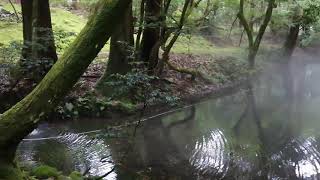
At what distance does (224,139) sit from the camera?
13.6m

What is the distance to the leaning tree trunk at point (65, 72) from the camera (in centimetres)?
552

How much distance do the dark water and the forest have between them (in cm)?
4

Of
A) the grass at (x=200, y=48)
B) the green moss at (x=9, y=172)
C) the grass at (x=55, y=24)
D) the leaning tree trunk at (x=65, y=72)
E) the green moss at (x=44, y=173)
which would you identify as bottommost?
the grass at (x=200, y=48)

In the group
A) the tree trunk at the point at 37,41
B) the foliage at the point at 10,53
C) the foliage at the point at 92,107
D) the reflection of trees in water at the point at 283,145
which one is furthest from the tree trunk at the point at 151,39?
the foliage at the point at 10,53

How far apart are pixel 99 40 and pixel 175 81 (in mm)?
14013

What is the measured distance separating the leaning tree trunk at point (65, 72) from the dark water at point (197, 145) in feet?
12.0

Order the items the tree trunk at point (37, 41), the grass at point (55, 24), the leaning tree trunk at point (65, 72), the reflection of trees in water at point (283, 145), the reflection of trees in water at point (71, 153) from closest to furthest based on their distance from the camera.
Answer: the leaning tree trunk at point (65, 72), the reflection of trees in water at point (71, 153), the reflection of trees in water at point (283, 145), the tree trunk at point (37, 41), the grass at point (55, 24)

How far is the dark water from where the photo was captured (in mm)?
10562

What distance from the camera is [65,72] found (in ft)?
18.5

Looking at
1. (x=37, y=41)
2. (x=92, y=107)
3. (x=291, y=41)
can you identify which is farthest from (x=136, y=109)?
(x=291, y=41)

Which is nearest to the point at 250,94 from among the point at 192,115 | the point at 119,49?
the point at 192,115

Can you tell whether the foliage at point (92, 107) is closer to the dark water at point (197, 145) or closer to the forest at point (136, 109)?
the forest at point (136, 109)

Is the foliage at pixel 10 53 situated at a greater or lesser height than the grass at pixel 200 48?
greater

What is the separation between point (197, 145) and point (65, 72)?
788 centimetres
